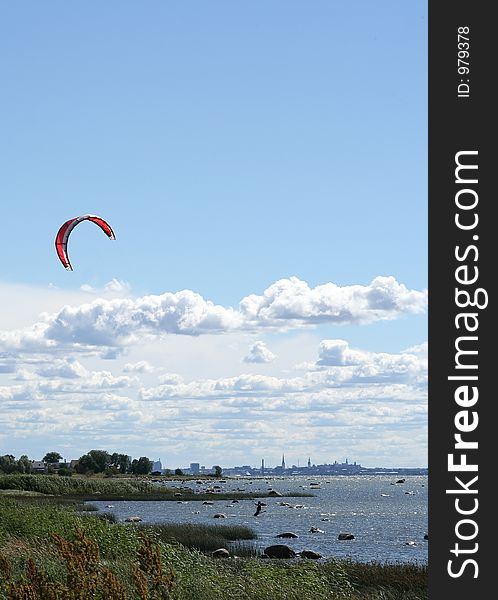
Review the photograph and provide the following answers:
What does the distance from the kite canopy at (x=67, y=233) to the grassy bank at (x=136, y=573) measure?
5344mm

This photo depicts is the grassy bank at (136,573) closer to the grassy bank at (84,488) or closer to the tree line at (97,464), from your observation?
the grassy bank at (84,488)

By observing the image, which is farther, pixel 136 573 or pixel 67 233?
pixel 67 233

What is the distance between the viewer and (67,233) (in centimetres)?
2038

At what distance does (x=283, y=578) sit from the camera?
66.9 feet

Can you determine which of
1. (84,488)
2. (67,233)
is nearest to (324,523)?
(84,488)

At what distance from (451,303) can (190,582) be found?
403 inches

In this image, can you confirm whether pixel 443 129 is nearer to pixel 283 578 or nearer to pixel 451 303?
pixel 451 303

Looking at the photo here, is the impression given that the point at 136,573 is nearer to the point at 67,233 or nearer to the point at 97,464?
the point at 67,233

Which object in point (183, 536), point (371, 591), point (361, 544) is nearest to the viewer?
point (371, 591)

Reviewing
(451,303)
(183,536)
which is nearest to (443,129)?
(451,303)

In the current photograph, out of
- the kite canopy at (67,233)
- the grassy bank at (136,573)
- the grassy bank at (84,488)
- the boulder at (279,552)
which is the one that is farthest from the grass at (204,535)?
the grassy bank at (84,488)

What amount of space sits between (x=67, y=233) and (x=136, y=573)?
457 inches

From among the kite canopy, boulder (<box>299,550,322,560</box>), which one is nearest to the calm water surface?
boulder (<box>299,550,322,560</box>)

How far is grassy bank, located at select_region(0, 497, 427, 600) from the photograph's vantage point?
10.1m
